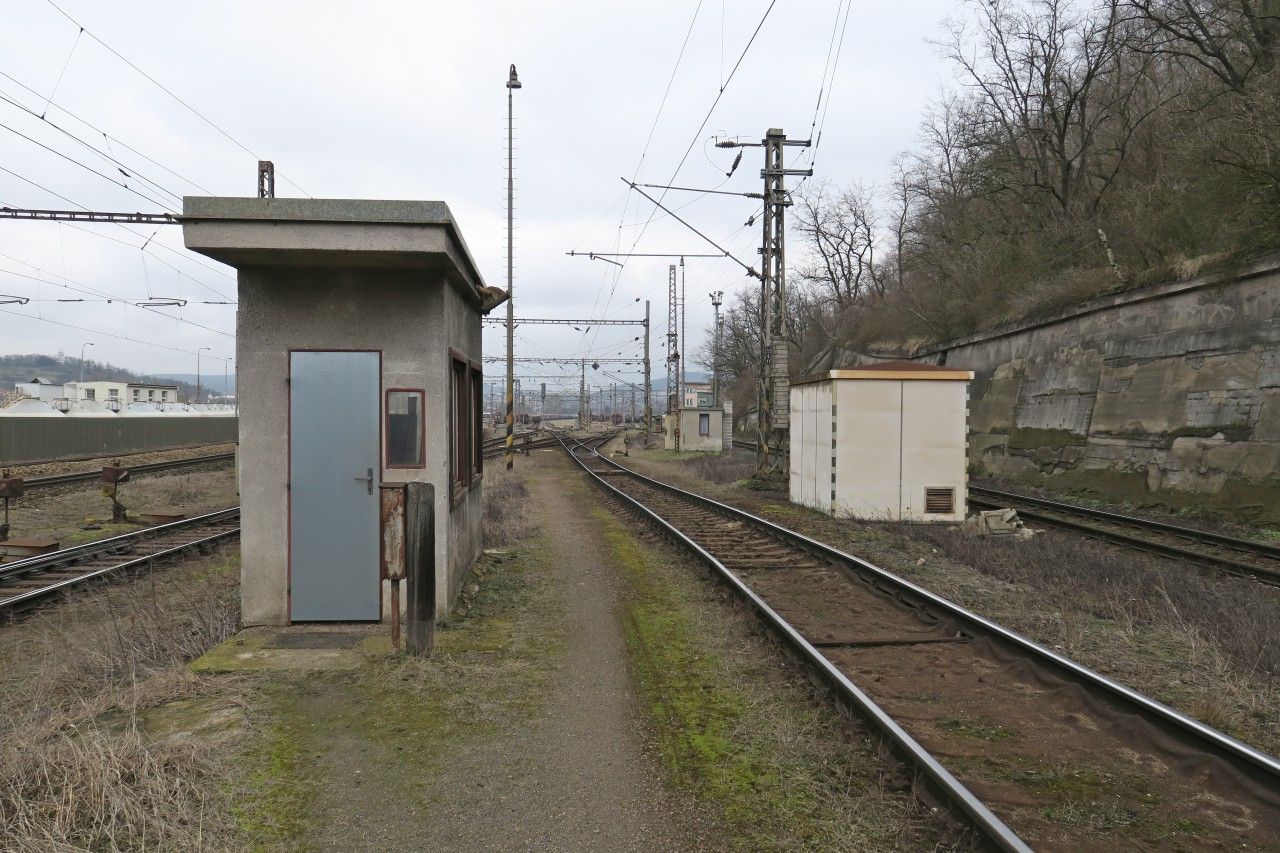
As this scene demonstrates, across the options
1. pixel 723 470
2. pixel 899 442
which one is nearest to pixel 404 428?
pixel 899 442

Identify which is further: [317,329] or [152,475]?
[152,475]

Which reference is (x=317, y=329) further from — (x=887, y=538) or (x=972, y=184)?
(x=972, y=184)

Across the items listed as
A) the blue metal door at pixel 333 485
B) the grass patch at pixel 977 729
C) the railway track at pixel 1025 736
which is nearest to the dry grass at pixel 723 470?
the railway track at pixel 1025 736

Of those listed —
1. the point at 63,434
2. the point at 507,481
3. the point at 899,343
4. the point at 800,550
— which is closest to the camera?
the point at 800,550

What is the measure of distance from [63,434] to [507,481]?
21.1 meters

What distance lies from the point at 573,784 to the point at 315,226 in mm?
4474

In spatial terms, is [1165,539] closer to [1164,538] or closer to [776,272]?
[1164,538]

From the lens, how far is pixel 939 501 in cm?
1467

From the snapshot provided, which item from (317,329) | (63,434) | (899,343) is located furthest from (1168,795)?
(63,434)

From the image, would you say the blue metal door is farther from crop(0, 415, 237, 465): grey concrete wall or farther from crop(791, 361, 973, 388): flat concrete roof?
crop(0, 415, 237, 465): grey concrete wall

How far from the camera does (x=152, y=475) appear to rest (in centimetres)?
2397

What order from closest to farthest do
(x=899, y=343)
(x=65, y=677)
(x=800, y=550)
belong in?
(x=65, y=677) < (x=800, y=550) < (x=899, y=343)

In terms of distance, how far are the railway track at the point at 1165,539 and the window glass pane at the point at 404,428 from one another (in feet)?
31.2

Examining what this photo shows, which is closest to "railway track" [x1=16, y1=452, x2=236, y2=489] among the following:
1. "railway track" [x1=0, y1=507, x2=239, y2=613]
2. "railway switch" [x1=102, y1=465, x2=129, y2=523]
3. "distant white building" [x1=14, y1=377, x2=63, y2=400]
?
"railway switch" [x1=102, y1=465, x2=129, y2=523]
